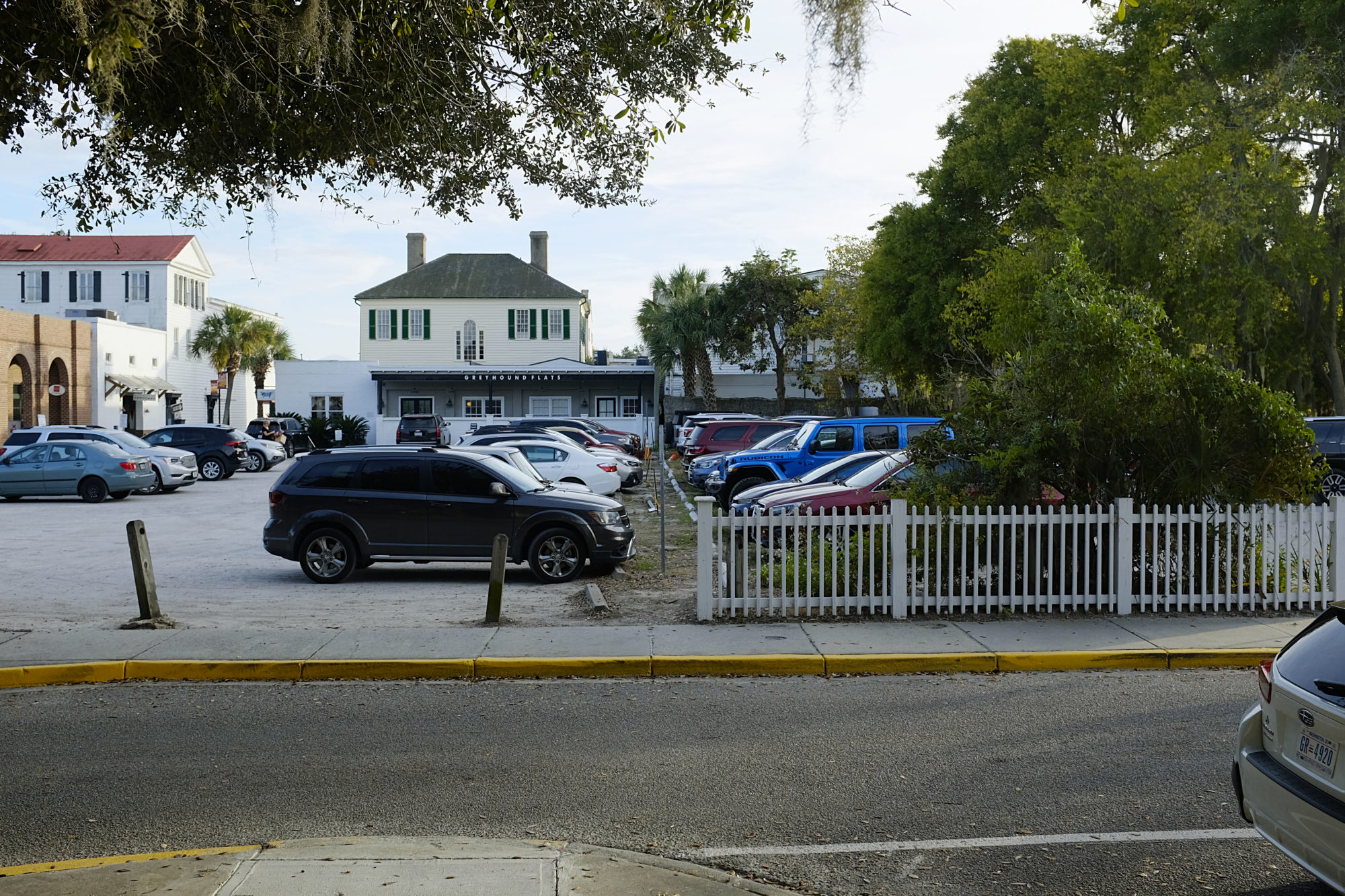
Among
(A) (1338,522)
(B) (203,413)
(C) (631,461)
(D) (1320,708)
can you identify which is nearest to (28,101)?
(D) (1320,708)

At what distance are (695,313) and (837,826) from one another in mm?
49990

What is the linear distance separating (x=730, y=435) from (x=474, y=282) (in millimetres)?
35634

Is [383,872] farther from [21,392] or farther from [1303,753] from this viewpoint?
[21,392]

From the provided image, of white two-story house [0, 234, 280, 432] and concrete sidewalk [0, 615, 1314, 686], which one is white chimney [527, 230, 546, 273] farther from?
concrete sidewalk [0, 615, 1314, 686]

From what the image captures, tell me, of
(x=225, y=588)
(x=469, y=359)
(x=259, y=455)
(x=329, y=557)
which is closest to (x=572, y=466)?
(x=329, y=557)

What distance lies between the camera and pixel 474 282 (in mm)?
61469

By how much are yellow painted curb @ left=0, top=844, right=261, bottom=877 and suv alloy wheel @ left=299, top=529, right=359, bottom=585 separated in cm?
844

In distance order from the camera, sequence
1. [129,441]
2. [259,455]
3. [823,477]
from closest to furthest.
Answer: [823,477], [129,441], [259,455]

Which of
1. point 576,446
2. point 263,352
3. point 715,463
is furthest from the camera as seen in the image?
point 263,352

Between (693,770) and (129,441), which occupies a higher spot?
(129,441)

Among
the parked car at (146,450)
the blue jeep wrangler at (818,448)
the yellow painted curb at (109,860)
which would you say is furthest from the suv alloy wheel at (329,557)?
the parked car at (146,450)

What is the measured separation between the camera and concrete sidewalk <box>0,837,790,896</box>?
4434mm

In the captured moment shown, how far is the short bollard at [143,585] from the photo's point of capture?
10188mm

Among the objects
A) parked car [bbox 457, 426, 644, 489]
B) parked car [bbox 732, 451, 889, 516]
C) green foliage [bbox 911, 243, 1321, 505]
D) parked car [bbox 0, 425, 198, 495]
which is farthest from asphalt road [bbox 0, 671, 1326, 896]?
parked car [bbox 0, 425, 198, 495]
